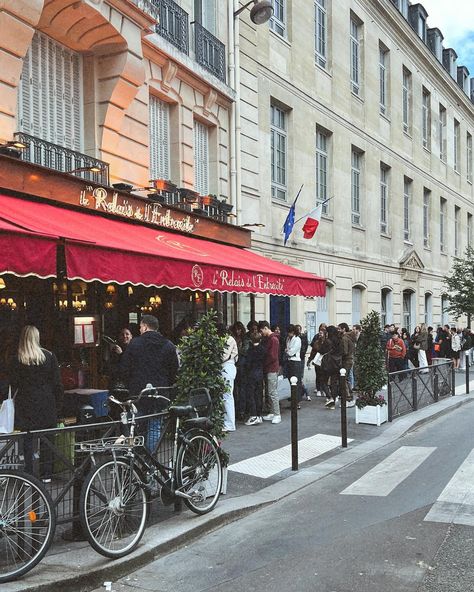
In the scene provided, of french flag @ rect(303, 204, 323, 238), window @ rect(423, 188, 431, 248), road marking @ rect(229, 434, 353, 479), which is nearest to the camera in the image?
road marking @ rect(229, 434, 353, 479)

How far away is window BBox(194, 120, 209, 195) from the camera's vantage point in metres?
14.0

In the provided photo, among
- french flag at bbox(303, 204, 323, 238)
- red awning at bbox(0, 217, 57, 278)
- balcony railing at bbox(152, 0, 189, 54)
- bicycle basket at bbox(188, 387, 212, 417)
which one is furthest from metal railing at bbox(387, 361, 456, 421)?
balcony railing at bbox(152, 0, 189, 54)

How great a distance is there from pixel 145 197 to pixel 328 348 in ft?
15.3

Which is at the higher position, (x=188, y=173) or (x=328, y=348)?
(x=188, y=173)

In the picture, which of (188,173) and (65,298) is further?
(188,173)

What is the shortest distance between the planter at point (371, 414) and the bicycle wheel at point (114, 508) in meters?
6.27

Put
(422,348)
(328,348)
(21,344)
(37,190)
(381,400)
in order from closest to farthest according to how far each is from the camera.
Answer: (21,344) < (37,190) < (381,400) < (328,348) < (422,348)

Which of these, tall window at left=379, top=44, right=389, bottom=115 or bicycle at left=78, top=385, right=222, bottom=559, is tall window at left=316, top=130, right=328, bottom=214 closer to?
tall window at left=379, top=44, right=389, bottom=115

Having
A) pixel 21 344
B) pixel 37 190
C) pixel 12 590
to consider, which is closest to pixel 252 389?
pixel 37 190

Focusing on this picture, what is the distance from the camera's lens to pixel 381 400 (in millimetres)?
10602

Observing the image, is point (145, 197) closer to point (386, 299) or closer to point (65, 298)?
point (65, 298)

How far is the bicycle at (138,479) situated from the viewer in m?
4.52

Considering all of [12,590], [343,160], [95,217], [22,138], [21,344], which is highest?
[343,160]

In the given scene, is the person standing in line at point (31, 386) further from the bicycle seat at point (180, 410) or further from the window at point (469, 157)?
the window at point (469, 157)
